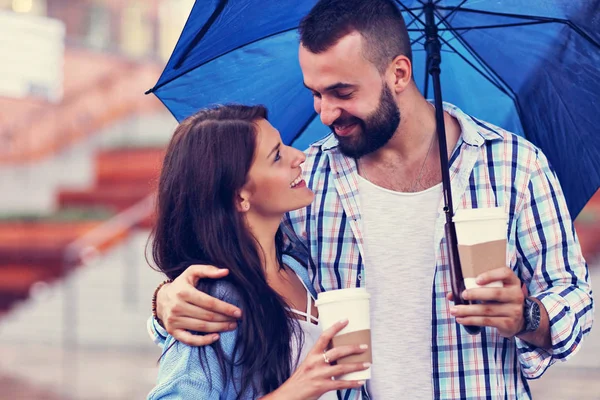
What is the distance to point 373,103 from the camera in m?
2.72

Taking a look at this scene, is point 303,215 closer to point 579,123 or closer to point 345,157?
Answer: point 345,157

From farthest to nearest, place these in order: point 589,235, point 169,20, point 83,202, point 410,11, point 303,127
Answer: point 169,20 → point 83,202 → point 589,235 → point 303,127 → point 410,11

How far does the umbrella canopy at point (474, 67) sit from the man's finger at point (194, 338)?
104cm

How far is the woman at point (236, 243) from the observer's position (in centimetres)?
235

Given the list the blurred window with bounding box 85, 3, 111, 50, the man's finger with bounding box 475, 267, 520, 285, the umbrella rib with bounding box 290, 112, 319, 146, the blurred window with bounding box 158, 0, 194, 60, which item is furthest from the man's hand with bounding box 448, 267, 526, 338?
the blurred window with bounding box 158, 0, 194, 60

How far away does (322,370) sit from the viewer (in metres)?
2.13

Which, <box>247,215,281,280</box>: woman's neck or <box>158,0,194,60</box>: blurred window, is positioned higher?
<box>158,0,194,60</box>: blurred window

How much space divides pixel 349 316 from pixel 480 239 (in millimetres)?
358

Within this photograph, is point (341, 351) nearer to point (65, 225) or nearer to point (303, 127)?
point (303, 127)

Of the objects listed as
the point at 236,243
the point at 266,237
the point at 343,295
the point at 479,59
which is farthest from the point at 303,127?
the point at 343,295

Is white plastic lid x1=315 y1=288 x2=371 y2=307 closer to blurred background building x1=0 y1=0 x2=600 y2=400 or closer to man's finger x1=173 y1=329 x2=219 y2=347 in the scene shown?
man's finger x1=173 y1=329 x2=219 y2=347

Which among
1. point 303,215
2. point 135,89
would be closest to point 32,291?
point 135,89

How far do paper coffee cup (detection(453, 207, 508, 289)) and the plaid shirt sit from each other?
0.39 metres

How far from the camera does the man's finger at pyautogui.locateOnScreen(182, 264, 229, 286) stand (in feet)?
7.77
